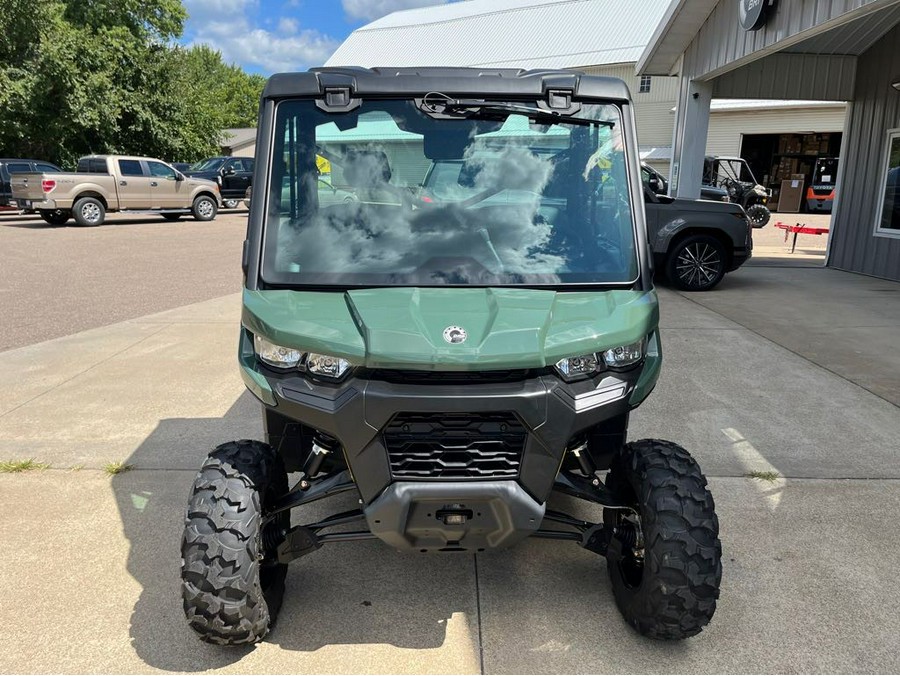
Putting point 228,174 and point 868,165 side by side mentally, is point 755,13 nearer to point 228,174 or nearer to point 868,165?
point 868,165

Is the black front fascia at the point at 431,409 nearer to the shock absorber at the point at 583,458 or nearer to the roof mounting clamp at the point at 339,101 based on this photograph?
the shock absorber at the point at 583,458

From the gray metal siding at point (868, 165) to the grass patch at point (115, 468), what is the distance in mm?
11827

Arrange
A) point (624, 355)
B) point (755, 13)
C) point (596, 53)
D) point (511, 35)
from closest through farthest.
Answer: point (624, 355) < point (755, 13) < point (596, 53) < point (511, 35)

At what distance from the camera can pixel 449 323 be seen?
2.40 meters

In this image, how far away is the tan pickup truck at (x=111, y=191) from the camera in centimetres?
1794

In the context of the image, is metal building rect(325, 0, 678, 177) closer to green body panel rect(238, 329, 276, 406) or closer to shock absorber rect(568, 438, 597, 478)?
shock absorber rect(568, 438, 597, 478)

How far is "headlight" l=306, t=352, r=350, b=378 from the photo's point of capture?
2381 millimetres

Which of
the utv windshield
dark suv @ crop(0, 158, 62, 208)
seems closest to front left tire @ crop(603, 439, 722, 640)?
the utv windshield

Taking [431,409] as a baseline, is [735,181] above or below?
above

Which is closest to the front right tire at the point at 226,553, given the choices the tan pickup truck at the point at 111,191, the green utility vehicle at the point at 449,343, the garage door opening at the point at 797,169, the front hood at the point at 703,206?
the green utility vehicle at the point at 449,343

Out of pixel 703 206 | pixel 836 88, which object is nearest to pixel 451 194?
pixel 703 206

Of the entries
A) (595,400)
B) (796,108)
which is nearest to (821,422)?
(595,400)

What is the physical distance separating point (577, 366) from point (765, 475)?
2363 millimetres

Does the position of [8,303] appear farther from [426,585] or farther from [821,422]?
[821,422]
